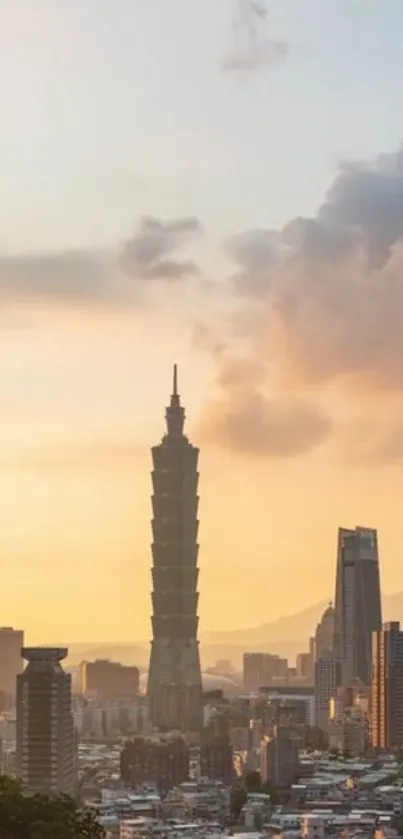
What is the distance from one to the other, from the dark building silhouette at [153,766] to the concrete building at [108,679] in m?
61.3

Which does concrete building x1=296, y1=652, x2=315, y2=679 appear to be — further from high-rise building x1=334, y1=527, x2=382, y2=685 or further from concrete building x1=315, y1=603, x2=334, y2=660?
high-rise building x1=334, y1=527, x2=382, y2=685

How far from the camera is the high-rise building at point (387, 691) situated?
110688 mm

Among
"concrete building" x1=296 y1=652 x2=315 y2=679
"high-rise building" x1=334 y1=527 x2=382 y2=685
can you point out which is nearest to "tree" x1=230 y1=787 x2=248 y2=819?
"high-rise building" x1=334 y1=527 x2=382 y2=685

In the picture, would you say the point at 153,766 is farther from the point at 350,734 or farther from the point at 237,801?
the point at 350,734

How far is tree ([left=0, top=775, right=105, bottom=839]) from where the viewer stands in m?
26.6

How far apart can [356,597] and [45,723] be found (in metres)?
70.0

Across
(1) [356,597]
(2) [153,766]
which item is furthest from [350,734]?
(1) [356,597]

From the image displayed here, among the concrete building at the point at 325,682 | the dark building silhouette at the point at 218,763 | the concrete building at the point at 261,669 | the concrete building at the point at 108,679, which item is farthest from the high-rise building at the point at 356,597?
the dark building silhouette at the point at 218,763

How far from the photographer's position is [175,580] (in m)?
122

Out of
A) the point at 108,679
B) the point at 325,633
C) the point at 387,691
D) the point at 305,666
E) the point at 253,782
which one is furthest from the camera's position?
the point at 305,666

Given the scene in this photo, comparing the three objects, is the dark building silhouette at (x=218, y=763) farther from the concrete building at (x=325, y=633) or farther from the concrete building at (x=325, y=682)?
the concrete building at (x=325, y=633)

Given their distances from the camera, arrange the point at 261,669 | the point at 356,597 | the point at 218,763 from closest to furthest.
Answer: the point at 218,763, the point at 356,597, the point at 261,669

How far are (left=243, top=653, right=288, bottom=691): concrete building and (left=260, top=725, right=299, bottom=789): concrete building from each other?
83.3 m

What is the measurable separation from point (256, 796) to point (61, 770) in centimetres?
1012
